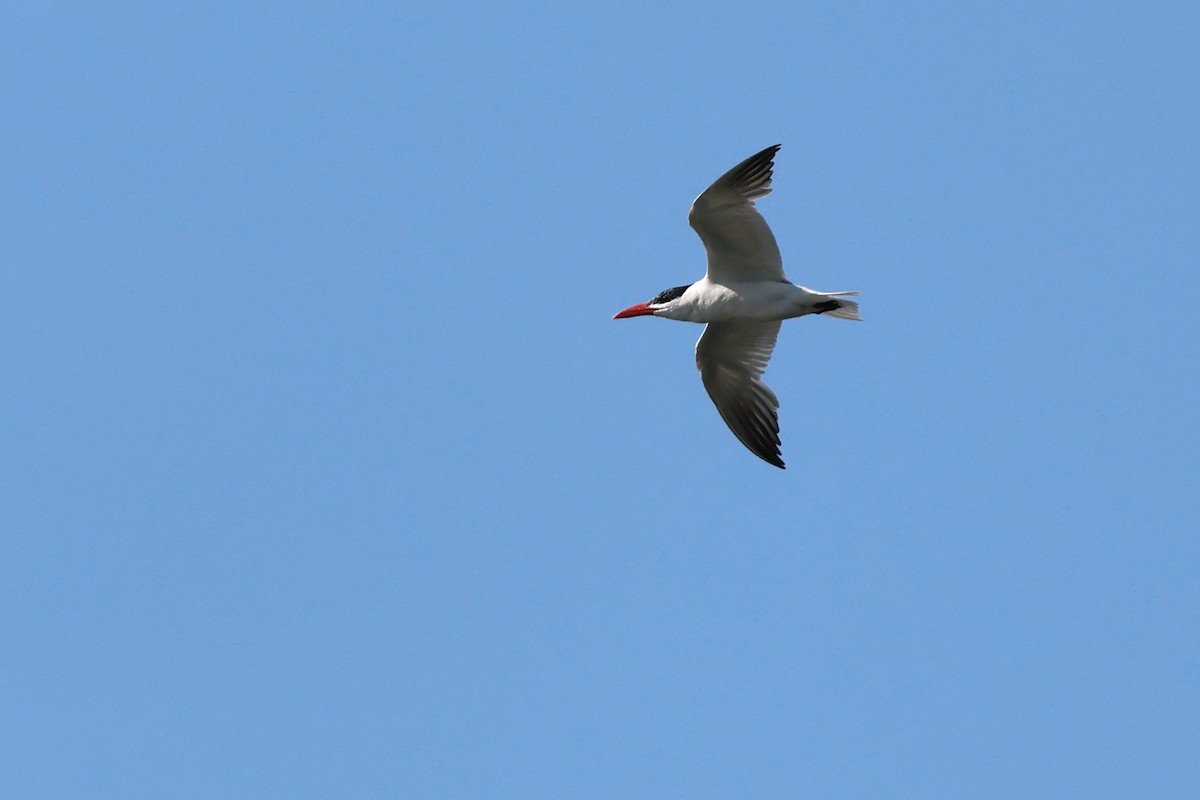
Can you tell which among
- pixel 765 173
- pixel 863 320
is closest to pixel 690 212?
pixel 765 173

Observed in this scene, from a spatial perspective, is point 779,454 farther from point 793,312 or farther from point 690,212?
point 690,212

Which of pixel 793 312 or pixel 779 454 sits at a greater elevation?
pixel 793 312

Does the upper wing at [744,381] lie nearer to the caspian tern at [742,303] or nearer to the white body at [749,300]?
the caspian tern at [742,303]

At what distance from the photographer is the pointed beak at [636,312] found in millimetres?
14328

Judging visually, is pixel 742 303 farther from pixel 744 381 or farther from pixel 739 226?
pixel 744 381

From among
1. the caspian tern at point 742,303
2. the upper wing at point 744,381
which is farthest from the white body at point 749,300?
the upper wing at point 744,381

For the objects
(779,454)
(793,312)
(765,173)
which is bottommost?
(779,454)

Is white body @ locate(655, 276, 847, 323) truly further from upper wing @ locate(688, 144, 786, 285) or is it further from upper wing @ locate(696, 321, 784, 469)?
upper wing @ locate(696, 321, 784, 469)

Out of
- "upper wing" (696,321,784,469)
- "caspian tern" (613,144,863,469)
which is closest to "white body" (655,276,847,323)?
"caspian tern" (613,144,863,469)

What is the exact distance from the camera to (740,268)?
43.3 ft

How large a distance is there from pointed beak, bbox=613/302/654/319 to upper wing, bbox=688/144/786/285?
1109mm

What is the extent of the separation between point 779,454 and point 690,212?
9.21 feet

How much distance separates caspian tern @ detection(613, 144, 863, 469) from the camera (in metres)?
12.6

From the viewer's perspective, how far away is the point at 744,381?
14352 mm
